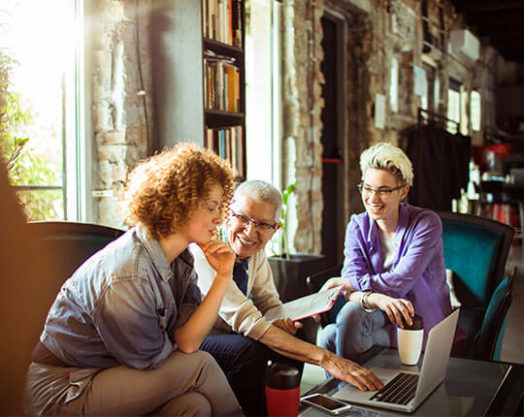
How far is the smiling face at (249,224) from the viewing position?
1.94 m

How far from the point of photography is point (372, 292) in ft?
7.20

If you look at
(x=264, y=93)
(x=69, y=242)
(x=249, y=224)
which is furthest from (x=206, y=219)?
(x=264, y=93)

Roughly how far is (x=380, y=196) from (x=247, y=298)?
82 centimetres

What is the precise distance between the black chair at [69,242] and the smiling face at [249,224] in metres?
0.46

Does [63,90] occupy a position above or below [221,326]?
above

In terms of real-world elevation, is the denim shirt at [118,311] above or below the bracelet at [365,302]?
above

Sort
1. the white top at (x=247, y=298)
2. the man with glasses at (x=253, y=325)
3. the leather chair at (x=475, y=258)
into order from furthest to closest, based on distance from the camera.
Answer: the leather chair at (x=475, y=258)
the white top at (x=247, y=298)
the man with glasses at (x=253, y=325)

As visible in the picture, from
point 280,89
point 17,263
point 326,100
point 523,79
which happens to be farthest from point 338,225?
point 523,79

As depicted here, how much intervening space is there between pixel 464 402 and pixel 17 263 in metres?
1.45

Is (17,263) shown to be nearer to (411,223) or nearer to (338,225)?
(411,223)

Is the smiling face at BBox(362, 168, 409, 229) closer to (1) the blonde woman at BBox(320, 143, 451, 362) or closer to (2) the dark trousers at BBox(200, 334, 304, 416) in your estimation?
(1) the blonde woman at BBox(320, 143, 451, 362)

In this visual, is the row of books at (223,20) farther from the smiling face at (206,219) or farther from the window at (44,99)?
the smiling face at (206,219)

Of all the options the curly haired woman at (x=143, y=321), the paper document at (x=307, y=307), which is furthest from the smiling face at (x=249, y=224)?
the curly haired woman at (x=143, y=321)

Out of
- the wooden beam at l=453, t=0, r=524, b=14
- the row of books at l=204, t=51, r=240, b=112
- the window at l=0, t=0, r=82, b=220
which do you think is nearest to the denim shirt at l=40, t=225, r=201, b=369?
the window at l=0, t=0, r=82, b=220
